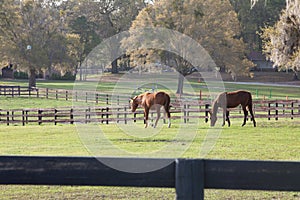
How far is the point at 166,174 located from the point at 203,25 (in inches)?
1784

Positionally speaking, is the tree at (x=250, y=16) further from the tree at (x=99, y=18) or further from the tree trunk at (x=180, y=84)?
the tree trunk at (x=180, y=84)

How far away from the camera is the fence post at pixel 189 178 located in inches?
166

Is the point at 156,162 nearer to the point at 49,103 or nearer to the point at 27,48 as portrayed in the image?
the point at 49,103

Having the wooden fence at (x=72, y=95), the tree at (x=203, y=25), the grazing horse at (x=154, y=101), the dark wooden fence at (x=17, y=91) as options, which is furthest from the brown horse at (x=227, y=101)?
the dark wooden fence at (x=17, y=91)

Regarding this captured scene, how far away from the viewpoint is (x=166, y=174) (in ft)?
14.1

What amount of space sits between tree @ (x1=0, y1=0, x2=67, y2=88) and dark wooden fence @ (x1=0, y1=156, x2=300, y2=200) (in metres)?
54.7

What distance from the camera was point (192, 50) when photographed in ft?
152

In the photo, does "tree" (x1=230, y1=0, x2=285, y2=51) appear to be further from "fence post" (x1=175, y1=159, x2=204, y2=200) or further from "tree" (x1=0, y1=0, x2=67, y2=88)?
"fence post" (x1=175, y1=159, x2=204, y2=200)

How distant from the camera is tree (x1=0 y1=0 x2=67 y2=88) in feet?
191

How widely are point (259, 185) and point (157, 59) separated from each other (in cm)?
4351

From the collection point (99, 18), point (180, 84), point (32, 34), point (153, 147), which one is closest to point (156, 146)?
point (153, 147)

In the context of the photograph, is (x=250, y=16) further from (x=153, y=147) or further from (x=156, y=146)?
(x=153, y=147)

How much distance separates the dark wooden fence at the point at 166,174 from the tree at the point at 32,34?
→ 54744 mm

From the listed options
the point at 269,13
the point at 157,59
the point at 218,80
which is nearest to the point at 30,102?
the point at 157,59
